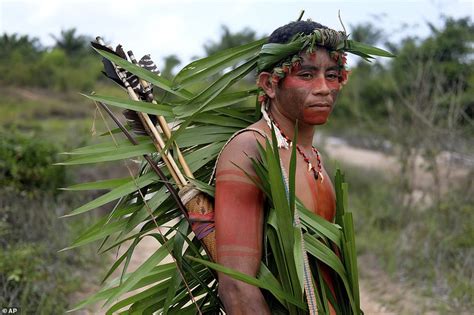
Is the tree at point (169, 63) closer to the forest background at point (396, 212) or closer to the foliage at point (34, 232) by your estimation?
the forest background at point (396, 212)

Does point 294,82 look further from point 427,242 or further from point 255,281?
point 427,242

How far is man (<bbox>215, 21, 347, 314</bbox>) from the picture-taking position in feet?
6.61

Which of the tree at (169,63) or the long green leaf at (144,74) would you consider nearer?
the long green leaf at (144,74)

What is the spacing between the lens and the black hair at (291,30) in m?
2.18

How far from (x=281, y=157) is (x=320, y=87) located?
252 mm

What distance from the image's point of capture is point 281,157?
2164mm

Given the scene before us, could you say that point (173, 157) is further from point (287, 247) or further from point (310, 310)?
point (310, 310)

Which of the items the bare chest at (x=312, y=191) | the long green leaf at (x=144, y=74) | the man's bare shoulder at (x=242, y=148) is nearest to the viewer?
the man's bare shoulder at (x=242, y=148)

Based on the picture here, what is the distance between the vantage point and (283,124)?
7.32 ft

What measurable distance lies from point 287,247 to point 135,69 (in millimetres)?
801

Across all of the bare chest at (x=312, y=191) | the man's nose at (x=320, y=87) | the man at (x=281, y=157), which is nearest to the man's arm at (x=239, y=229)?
the man at (x=281, y=157)

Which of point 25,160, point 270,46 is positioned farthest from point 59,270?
point 270,46

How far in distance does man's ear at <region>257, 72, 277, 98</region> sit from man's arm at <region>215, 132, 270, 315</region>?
0.25 meters

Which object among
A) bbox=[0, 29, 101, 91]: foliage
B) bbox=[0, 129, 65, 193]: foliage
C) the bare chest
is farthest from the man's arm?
bbox=[0, 29, 101, 91]: foliage
